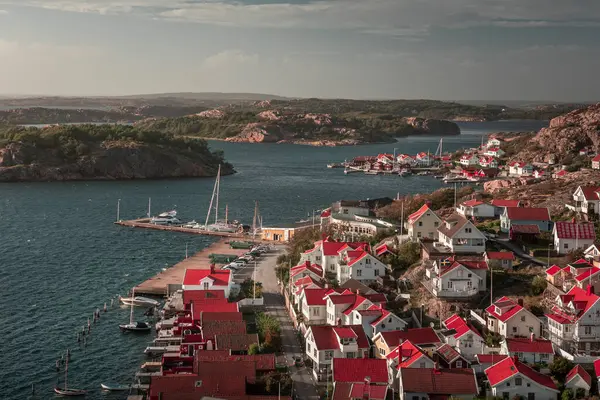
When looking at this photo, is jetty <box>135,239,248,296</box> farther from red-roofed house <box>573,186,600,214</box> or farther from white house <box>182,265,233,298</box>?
red-roofed house <box>573,186,600,214</box>

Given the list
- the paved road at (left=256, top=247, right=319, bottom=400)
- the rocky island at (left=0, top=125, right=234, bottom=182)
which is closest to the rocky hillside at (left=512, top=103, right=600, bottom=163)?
the rocky island at (left=0, top=125, right=234, bottom=182)

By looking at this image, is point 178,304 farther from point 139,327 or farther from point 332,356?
point 332,356

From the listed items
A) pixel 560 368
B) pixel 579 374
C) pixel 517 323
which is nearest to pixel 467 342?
pixel 517 323

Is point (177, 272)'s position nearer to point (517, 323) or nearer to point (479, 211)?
point (479, 211)

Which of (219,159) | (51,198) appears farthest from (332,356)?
(219,159)

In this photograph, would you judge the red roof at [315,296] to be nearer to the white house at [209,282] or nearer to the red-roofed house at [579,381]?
the white house at [209,282]
